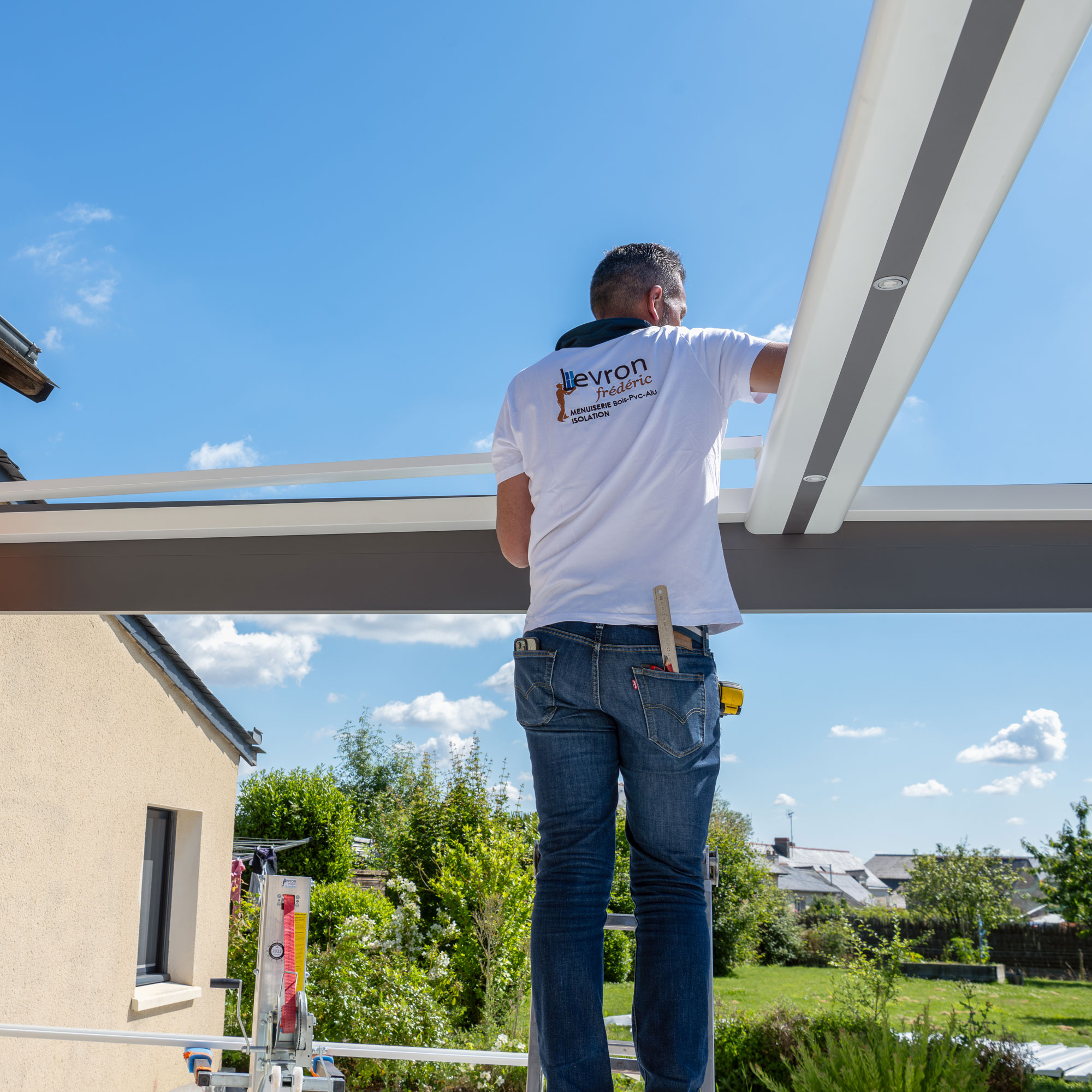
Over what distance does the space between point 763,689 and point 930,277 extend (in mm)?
34433

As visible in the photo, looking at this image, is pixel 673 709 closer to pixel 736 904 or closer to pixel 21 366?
pixel 21 366

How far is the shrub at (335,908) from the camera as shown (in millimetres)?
8797

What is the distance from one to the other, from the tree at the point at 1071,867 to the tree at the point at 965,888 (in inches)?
38.1

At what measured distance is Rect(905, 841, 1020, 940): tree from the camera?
16.6m

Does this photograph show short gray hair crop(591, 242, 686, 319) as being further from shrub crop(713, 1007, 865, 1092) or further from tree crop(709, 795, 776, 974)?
tree crop(709, 795, 776, 974)

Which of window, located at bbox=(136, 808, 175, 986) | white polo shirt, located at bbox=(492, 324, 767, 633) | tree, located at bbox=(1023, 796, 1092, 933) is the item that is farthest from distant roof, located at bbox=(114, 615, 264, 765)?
tree, located at bbox=(1023, 796, 1092, 933)

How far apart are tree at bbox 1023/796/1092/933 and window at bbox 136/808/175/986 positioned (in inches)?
665

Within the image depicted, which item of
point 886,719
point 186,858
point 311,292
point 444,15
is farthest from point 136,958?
point 886,719

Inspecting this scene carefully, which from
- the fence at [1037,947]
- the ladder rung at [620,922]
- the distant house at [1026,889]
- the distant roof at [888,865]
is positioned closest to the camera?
the ladder rung at [620,922]

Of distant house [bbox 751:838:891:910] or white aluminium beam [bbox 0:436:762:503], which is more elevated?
white aluminium beam [bbox 0:436:762:503]

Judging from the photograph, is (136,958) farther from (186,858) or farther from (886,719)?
(886,719)

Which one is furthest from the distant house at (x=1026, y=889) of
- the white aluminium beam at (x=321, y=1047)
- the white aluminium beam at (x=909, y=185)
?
the white aluminium beam at (x=909, y=185)

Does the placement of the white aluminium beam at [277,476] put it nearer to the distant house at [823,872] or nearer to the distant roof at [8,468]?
the distant roof at [8,468]

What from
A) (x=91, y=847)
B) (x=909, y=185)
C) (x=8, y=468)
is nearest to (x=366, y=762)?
(x=91, y=847)
